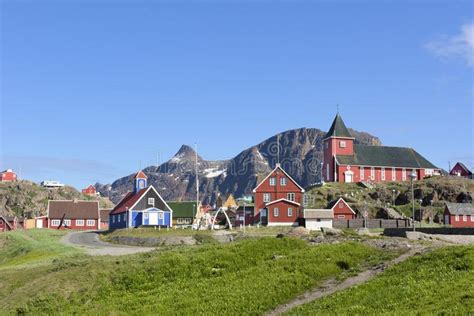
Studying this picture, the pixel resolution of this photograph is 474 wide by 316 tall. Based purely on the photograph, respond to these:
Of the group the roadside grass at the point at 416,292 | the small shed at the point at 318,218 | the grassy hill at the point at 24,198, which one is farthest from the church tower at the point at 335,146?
the roadside grass at the point at 416,292

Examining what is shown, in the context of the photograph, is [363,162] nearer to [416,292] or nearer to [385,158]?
[385,158]

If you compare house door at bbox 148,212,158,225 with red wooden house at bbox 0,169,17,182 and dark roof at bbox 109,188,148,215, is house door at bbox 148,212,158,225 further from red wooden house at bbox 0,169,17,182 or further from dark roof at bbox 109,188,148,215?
red wooden house at bbox 0,169,17,182

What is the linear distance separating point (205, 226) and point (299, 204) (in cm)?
1461

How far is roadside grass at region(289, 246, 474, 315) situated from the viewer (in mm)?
16359

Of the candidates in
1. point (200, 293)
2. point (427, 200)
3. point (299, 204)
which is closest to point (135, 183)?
point (299, 204)

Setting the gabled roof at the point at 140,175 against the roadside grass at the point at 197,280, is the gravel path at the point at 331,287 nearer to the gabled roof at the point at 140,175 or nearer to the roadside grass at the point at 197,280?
the roadside grass at the point at 197,280

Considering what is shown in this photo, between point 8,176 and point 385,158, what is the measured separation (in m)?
135

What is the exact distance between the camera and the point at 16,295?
27656 millimetres

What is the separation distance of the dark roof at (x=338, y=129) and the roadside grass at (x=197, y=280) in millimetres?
83164

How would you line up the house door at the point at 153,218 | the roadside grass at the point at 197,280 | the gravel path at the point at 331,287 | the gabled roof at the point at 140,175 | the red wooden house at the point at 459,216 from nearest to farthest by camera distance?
1. the gravel path at the point at 331,287
2. the roadside grass at the point at 197,280
3. the house door at the point at 153,218
4. the red wooden house at the point at 459,216
5. the gabled roof at the point at 140,175

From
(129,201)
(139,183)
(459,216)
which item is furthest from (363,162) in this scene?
(129,201)

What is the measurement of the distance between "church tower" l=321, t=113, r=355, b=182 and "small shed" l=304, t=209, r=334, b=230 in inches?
1306

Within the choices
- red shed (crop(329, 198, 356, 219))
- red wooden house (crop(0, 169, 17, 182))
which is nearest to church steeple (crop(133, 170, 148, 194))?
red shed (crop(329, 198, 356, 219))

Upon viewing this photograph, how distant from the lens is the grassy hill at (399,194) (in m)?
96.9
